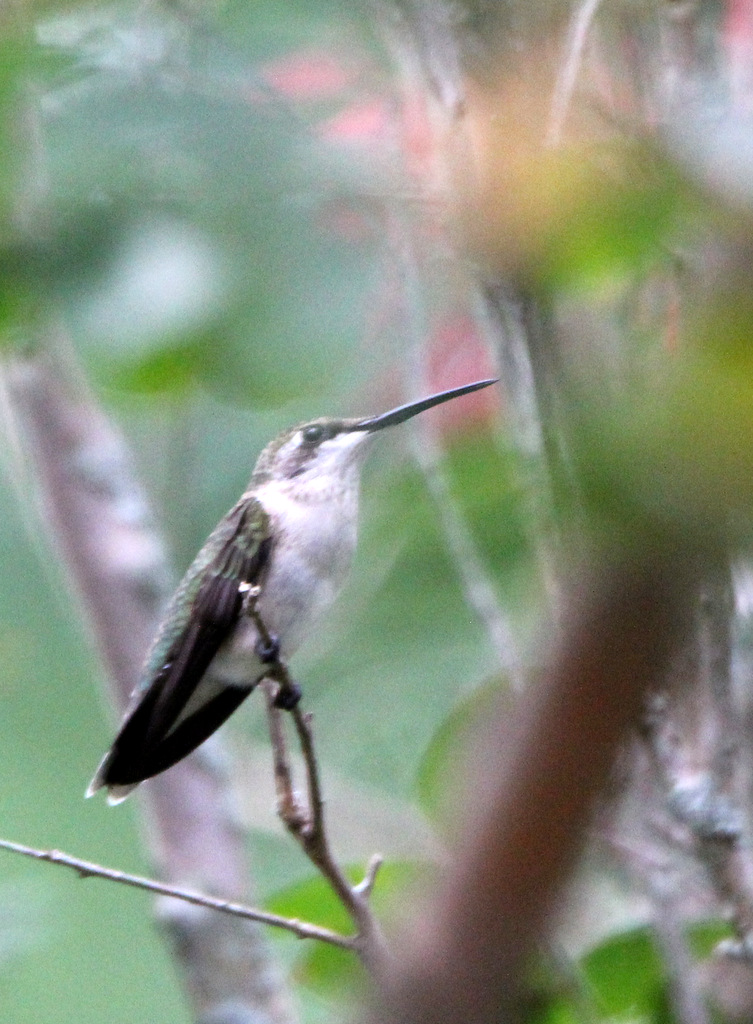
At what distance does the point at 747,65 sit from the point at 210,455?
2.27 metres

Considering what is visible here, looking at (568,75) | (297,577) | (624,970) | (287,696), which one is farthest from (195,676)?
(568,75)

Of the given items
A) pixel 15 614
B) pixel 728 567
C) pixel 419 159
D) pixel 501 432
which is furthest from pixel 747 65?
pixel 15 614

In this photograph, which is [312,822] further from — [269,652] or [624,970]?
[624,970]

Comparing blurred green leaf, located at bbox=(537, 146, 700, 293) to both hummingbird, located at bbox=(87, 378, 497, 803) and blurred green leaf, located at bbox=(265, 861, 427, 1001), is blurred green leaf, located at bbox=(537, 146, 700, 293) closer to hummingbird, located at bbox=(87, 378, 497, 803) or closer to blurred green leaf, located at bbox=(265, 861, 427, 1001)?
hummingbird, located at bbox=(87, 378, 497, 803)

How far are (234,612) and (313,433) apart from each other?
504 millimetres

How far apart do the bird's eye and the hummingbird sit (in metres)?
0.18

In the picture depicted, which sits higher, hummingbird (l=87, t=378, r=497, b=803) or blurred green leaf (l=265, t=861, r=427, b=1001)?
hummingbird (l=87, t=378, r=497, b=803)

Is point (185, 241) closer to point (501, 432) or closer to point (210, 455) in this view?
point (501, 432)

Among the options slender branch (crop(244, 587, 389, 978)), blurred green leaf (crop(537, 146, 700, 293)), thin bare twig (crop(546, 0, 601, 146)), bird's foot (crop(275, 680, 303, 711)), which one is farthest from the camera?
bird's foot (crop(275, 680, 303, 711))

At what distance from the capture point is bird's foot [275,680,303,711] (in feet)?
5.64

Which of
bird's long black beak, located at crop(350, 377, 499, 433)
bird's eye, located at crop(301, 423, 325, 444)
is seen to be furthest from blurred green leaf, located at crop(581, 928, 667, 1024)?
bird's eye, located at crop(301, 423, 325, 444)

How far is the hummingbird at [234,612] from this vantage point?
2029 mm

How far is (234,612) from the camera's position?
204 cm

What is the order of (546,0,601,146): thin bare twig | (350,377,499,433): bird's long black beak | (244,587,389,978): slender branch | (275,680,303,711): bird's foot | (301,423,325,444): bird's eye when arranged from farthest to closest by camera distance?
(301,423,325,444): bird's eye, (350,377,499,433): bird's long black beak, (275,680,303,711): bird's foot, (244,587,389,978): slender branch, (546,0,601,146): thin bare twig
